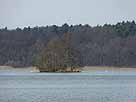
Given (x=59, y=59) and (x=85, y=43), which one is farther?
(x=85, y=43)

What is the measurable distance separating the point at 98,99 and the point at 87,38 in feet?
430

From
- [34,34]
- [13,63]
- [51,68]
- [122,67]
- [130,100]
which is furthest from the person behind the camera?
[34,34]

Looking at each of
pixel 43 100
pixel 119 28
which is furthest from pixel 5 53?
pixel 43 100

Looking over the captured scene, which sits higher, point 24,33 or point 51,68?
point 24,33

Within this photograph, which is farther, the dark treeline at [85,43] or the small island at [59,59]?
the dark treeline at [85,43]

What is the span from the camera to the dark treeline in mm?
157875

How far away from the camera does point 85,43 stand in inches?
6905

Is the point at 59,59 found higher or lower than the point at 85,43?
lower

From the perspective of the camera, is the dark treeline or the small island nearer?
the small island

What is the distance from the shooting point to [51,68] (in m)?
122

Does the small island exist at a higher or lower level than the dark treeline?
lower

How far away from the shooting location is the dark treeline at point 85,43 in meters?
158

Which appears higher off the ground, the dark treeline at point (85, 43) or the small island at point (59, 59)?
the dark treeline at point (85, 43)

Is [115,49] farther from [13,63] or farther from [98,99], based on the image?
[98,99]
